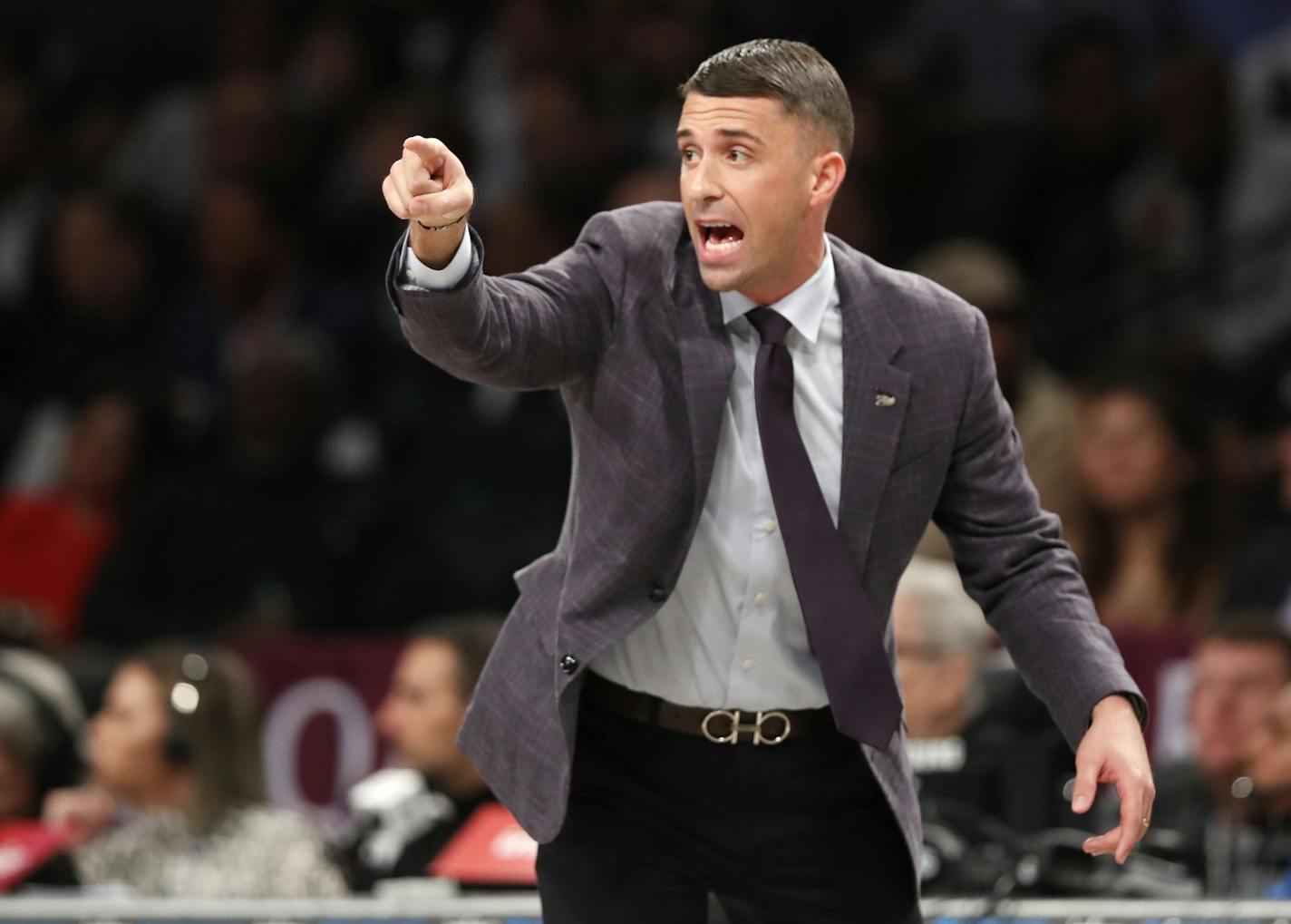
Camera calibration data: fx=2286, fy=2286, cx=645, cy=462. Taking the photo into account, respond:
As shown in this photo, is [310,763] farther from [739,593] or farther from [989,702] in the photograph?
[739,593]

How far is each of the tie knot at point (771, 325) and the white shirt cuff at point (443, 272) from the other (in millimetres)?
500

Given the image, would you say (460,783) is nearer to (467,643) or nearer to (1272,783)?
(467,643)

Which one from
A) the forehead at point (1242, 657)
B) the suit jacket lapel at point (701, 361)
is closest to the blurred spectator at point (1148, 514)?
the forehead at point (1242, 657)

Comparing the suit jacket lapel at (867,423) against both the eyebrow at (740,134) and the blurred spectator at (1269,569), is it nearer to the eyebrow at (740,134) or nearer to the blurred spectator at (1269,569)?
the eyebrow at (740,134)

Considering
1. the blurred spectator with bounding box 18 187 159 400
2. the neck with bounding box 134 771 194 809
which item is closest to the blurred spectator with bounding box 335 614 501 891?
the neck with bounding box 134 771 194 809

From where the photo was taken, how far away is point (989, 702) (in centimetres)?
536

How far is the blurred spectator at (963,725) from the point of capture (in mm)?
4922

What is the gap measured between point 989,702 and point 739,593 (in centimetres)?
240

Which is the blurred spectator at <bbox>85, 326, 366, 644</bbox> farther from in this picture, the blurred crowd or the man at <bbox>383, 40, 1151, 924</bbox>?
the man at <bbox>383, 40, 1151, 924</bbox>

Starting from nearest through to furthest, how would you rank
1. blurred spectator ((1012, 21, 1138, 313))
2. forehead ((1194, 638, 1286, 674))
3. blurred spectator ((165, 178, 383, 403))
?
forehead ((1194, 638, 1286, 674)) → blurred spectator ((1012, 21, 1138, 313)) → blurred spectator ((165, 178, 383, 403))

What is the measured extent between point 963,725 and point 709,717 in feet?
7.41

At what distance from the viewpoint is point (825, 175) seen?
3.00 metres

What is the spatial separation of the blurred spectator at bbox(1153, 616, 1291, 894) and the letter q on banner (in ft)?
7.29

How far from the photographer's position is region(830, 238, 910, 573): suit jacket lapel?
3064mm
